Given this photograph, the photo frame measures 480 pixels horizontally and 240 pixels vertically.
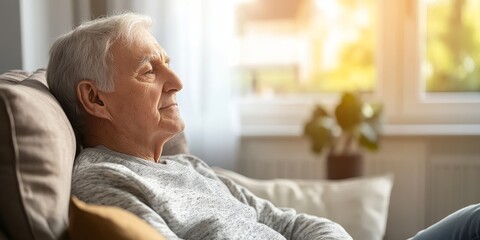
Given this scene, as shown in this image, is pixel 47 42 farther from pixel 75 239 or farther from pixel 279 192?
pixel 75 239

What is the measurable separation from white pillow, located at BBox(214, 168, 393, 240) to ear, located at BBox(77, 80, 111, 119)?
0.61 meters

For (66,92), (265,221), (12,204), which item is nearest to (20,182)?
(12,204)

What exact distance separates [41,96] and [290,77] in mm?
2379

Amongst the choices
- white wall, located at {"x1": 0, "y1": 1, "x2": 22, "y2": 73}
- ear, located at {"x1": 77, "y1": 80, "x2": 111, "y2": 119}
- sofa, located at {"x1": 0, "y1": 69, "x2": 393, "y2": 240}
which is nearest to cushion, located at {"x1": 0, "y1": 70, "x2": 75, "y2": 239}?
sofa, located at {"x1": 0, "y1": 69, "x2": 393, "y2": 240}

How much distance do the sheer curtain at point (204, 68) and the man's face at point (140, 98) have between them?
4.66 feet

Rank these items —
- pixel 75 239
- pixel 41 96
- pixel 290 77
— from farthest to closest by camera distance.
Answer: pixel 290 77 < pixel 41 96 < pixel 75 239

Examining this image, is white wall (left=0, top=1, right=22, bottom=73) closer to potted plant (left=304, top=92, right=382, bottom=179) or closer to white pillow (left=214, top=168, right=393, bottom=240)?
white pillow (left=214, top=168, right=393, bottom=240)

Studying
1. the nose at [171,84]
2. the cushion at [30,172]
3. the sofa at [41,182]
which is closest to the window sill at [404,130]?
the nose at [171,84]

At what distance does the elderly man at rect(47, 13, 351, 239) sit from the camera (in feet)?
5.06

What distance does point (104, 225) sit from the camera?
1162 mm

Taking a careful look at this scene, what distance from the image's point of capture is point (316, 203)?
2.20 metres

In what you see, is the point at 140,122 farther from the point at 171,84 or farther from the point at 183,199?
the point at 183,199

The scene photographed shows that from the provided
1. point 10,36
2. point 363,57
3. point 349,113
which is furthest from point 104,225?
point 363,57

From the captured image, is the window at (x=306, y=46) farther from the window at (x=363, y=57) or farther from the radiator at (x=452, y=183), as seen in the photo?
the radiator at (x=452, y=183)
